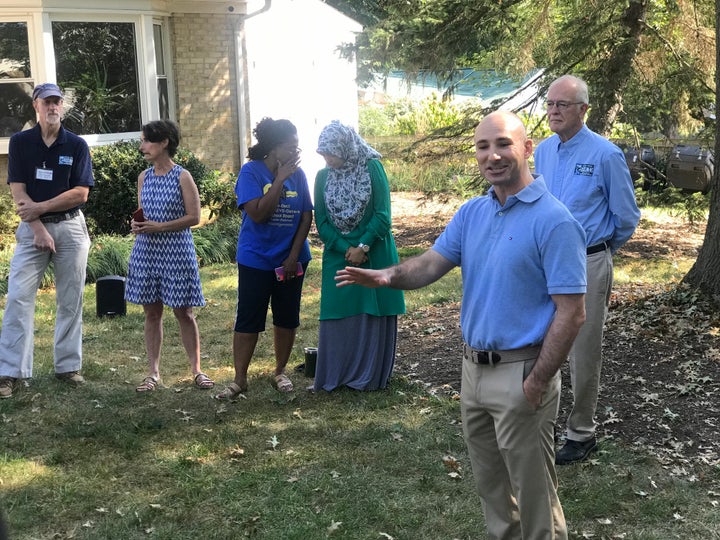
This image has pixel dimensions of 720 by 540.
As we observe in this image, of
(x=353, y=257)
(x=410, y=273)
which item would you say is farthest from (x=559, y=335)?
(x=353, y=257)

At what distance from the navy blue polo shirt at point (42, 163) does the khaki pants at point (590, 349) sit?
3.85 meters

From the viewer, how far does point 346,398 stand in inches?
247

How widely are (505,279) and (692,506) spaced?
2098 millimetres

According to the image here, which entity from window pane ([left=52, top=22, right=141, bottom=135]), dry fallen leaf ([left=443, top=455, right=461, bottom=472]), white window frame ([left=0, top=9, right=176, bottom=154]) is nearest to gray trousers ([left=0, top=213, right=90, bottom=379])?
dry fallen leaf ([left=443, top=455, right=461, bottom=472])

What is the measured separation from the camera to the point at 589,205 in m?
4.91

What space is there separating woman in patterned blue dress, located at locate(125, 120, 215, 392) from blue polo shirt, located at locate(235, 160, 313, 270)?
0.42 m

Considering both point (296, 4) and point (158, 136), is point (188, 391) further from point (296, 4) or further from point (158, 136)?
point (296, 4)

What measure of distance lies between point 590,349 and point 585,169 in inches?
41.4

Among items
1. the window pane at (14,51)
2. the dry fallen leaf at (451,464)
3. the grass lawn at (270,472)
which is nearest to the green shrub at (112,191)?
the window pane at (14,51)

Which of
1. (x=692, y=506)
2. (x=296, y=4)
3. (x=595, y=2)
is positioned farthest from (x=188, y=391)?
(x=296, y=4)

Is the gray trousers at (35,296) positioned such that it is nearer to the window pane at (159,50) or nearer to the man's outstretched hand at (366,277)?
the man's outstretched hand at (366,277)

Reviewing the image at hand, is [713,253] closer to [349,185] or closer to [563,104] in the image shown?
[563,104]

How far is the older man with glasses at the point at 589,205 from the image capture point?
4.86m

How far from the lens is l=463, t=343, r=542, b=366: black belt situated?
3.25 meters
